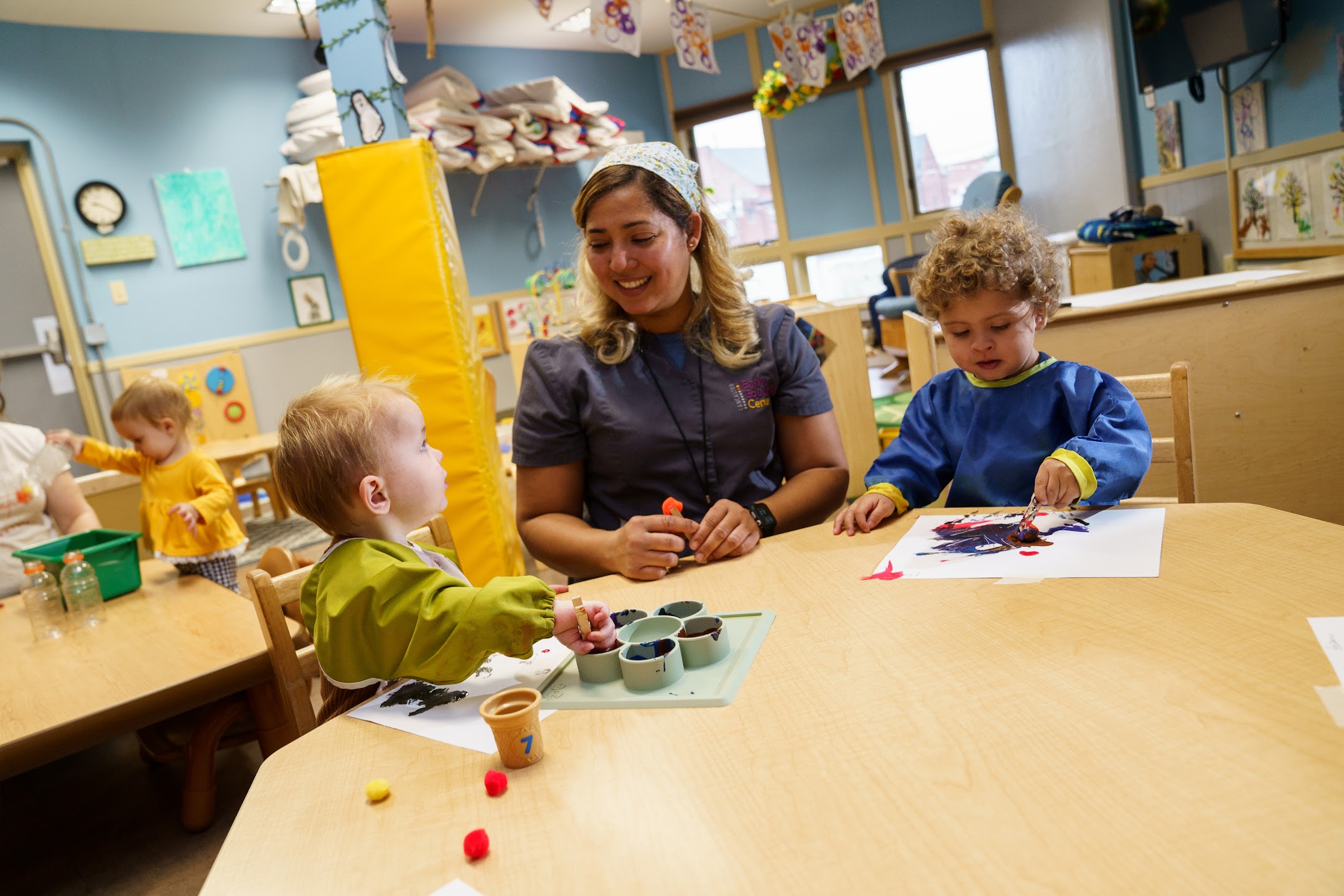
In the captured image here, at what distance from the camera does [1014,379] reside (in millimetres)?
1508

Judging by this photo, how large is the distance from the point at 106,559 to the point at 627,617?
1.77 m

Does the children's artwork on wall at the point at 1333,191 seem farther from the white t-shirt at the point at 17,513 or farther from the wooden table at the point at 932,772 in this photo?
the white t-shirt at the point at 17,513

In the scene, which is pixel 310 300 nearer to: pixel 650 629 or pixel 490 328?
pixel 490 328

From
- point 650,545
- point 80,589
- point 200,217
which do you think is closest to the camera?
point 650,545

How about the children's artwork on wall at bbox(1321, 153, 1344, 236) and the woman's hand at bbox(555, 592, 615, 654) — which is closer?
the woman's hand at bbox(555, 592, 615, 654)

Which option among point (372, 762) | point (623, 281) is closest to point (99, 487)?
point (623, 281)

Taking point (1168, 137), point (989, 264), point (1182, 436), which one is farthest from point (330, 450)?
point (1168, 137)

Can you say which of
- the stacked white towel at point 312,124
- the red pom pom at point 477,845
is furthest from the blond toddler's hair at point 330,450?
the stacked white towel at point 312,124

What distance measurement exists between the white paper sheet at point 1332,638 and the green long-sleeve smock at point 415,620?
2.39 ft

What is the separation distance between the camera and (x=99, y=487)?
384 centimetres

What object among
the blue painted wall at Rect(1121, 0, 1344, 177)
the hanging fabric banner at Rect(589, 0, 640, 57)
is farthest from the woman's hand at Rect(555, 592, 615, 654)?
the blue painted wall at Rect(1121, 0, 1344, 177)

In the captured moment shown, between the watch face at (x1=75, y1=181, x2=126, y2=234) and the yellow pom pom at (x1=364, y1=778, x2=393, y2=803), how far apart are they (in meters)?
5.31

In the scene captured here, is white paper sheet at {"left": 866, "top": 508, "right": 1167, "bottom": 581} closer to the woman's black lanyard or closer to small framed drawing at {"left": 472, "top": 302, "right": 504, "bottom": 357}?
the woman's black lanyard

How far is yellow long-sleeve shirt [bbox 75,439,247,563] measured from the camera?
254 centimetres
